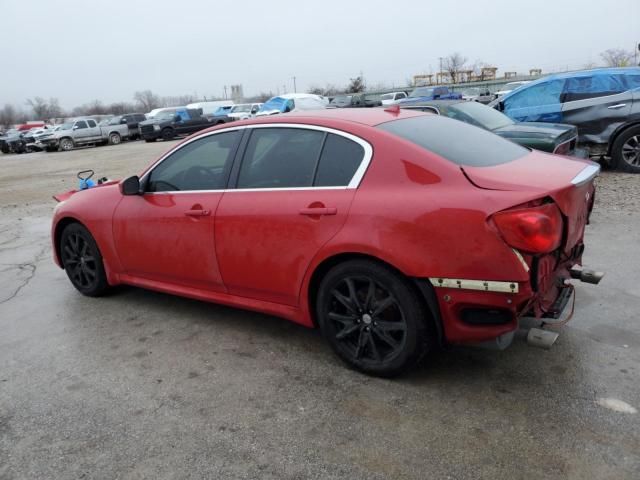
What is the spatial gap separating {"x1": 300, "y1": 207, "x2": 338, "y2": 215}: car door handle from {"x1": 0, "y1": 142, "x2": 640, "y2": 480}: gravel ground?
3.36ft

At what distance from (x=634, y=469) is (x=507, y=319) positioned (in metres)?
0.86

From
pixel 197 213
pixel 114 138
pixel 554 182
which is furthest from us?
pixel 114 138

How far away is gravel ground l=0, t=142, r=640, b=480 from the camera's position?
264cm

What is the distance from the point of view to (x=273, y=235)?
3559mm

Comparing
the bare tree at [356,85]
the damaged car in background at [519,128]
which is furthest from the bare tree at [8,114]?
the damaged car in background at [519,128]

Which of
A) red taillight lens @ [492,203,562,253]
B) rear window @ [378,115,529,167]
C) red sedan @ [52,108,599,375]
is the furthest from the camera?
rear window @ [378,115,529,167]

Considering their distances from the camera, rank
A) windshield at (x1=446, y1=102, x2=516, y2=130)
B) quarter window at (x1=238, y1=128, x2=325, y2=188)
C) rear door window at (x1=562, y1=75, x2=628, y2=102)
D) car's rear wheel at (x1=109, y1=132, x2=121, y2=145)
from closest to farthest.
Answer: quarter window at (x1=238, y1=128, x2=325, y2=188)
windshield at (x1=446, y1=102, x2=516, y2=130)
rear door window at (x1=562, y1=75, x2=628, y2=102)
car's rear wheel at (x1=109, y1=132, x2=121, y2=145)

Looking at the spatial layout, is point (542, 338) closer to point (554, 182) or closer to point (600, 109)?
point (554, 182)

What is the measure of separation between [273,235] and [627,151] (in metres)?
8.06

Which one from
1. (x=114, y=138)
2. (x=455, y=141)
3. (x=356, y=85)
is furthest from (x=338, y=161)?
(x=356, y=85)

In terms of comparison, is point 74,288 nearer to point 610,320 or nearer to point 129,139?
point 610,320

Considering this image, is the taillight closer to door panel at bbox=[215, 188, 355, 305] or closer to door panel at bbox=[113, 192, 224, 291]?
door panel at bbox=[215, 188, 355, 305]

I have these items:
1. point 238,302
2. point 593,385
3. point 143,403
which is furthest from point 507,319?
point 143,403

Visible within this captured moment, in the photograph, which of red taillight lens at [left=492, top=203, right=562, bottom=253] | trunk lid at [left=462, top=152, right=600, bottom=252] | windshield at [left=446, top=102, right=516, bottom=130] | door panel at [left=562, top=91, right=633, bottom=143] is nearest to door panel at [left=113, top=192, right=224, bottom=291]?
trunk lid at [left=462, top=152, right=600, bottom=252]
